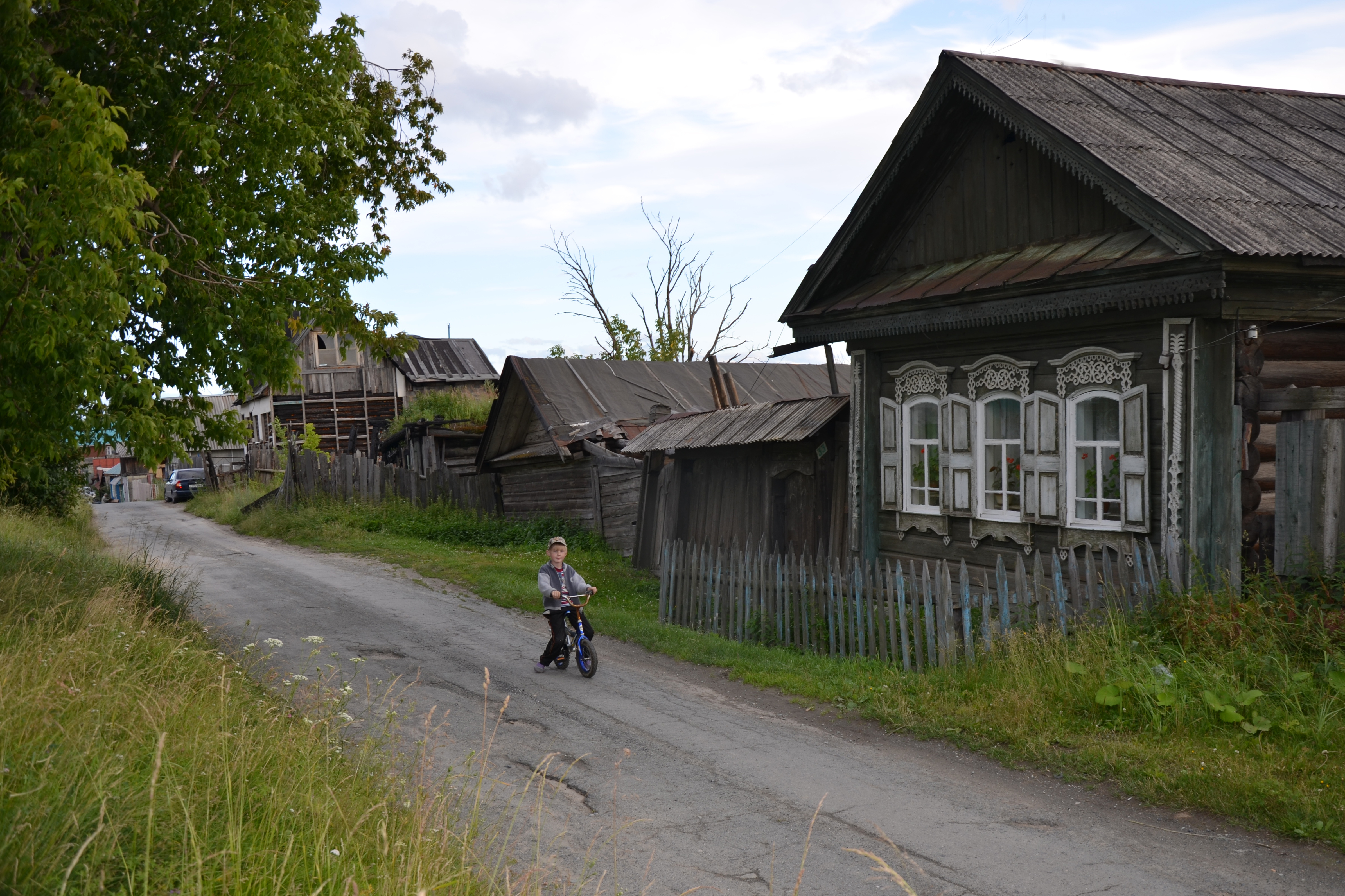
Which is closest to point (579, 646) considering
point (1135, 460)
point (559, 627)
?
point (559, 627)

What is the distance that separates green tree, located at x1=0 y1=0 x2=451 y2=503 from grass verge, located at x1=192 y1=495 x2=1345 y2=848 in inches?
212

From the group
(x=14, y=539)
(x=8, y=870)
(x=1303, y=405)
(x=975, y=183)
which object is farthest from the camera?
(x=14, y=539)

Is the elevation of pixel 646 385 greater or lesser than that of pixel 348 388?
lesser

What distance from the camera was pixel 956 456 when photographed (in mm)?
10891

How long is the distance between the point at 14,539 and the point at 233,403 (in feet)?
163

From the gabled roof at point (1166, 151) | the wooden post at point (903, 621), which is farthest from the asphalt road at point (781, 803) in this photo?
the gabled roof at point (1166, 151)

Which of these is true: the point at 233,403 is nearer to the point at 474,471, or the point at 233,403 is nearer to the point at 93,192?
the point at 474,471

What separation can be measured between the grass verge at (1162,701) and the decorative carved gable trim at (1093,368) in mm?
2103

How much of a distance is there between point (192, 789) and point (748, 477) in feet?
36.5

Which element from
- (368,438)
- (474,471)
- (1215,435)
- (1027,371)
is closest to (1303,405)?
(1215,435)

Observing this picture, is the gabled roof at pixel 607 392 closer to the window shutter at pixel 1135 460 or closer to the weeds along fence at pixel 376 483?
the weeds along fence at pixel 376 483

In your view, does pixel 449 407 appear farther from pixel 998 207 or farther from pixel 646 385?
pixel 998 207

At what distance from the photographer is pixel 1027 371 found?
10.1m

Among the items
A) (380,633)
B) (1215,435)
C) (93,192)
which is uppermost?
(93,192)
